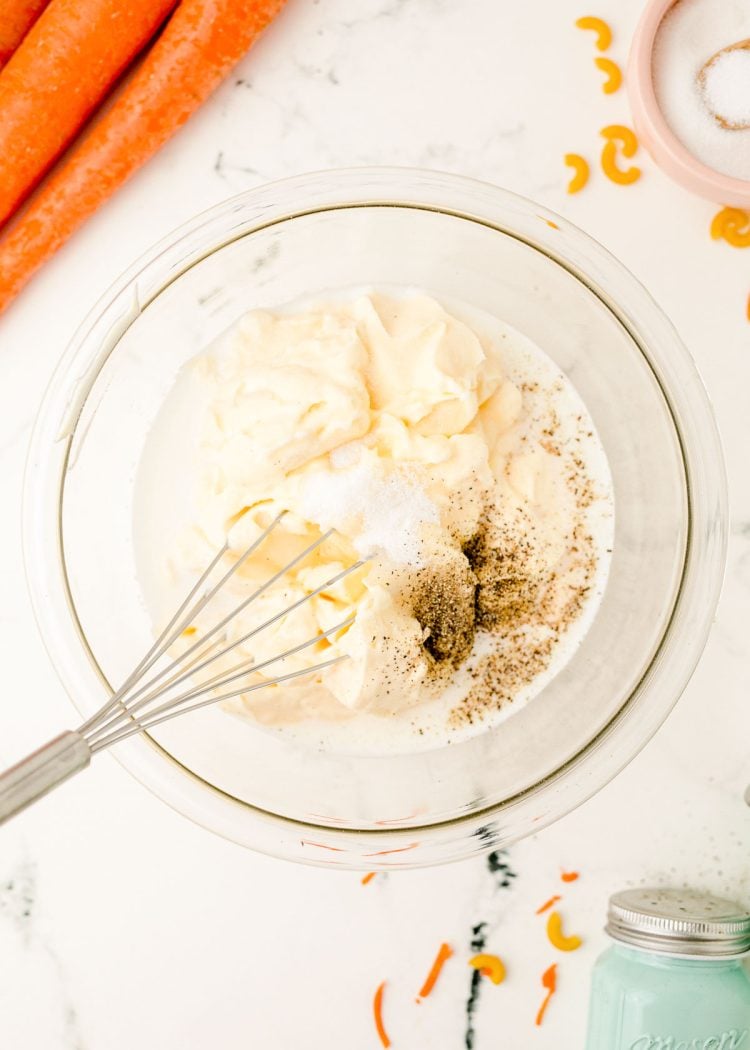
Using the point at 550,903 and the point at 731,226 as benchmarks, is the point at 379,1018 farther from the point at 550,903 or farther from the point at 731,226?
the point at 731,226

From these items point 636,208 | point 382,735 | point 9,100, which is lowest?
point 382,735

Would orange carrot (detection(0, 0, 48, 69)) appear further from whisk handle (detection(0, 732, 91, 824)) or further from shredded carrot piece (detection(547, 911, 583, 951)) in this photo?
shredded carrot piece (detection(547, 911, 583, 951))

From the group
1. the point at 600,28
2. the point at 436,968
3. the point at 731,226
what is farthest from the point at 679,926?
the point at 600,28

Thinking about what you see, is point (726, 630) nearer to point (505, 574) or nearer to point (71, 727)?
point (505, 574)

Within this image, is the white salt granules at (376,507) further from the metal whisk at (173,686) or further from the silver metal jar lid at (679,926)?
the silver metal jar lid at (679,926)

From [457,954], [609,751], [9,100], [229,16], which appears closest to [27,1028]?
[457,954]

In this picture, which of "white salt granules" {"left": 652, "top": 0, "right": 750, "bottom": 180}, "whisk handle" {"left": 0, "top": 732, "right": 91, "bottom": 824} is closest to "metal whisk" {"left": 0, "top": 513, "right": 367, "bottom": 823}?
"whisk handle" {"left": 0, "top": 732, "right": 91, "bottom": 824}
